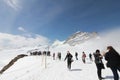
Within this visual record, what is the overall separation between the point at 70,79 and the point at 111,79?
2.78 meters

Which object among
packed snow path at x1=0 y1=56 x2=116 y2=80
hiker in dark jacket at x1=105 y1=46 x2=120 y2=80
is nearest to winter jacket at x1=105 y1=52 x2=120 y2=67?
hiker in dark jacket at x1=105 y1=46 x2=120 y2=80

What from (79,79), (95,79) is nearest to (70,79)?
(79,79)

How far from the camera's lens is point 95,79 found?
1056 cm

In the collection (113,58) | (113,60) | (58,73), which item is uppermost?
(113,58)

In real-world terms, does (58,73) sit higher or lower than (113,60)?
lower

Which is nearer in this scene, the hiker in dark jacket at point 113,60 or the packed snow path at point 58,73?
the hiker in dark jacket at point 113,60

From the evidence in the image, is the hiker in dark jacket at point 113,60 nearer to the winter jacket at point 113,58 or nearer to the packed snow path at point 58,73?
the winter jacket at point 113,58

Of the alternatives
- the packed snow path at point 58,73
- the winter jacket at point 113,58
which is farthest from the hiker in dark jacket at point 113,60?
the packed snow path at point 58,73

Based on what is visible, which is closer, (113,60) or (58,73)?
(113,60)

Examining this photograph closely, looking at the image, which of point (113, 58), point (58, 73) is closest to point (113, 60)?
point (113, 58)

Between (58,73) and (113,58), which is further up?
(113,58)

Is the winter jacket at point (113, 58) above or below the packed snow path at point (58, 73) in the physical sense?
above

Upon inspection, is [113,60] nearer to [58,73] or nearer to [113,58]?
[113,58]

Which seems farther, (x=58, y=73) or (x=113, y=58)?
(x=58, y=73)
